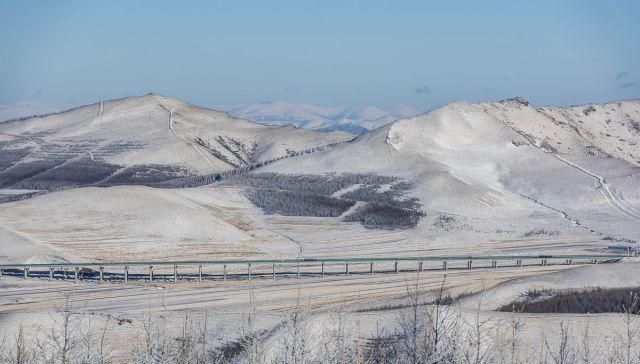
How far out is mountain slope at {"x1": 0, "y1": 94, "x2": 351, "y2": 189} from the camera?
119812mm

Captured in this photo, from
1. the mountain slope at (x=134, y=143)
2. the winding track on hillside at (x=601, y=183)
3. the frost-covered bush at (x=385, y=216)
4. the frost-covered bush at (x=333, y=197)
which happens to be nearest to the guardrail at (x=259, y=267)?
the frost-covered bush at (x=385, y=216)

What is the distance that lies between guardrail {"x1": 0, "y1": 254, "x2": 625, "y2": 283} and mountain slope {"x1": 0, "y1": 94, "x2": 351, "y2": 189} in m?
55.3

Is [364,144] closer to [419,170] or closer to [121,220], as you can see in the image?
[419,170]

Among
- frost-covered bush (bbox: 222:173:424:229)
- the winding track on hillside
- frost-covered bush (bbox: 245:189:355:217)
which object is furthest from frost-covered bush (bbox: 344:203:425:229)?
the winding track on hillside

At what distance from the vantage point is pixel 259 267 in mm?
59094

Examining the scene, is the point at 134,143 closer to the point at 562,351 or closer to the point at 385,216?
the point at 385,216

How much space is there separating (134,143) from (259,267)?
274ft

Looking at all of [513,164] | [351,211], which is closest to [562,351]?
[351,211]

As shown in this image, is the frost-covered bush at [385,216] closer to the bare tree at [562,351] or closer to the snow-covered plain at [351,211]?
the snow-covered plain at [351,211]

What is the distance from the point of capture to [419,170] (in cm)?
9544

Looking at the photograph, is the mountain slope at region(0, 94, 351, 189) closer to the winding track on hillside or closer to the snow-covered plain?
the snow-covered plain

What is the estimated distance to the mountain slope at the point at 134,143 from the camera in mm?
119812

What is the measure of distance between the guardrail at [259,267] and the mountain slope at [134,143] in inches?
2177

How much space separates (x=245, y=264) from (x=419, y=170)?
39.9 metres
